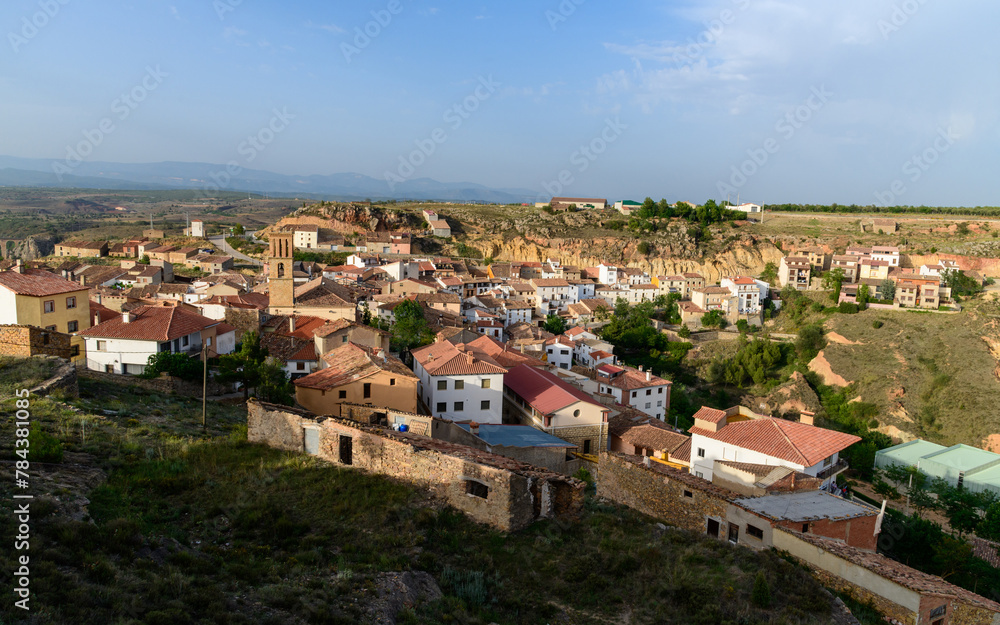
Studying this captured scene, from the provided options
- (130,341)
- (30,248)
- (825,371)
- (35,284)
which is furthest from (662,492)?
(30,248)

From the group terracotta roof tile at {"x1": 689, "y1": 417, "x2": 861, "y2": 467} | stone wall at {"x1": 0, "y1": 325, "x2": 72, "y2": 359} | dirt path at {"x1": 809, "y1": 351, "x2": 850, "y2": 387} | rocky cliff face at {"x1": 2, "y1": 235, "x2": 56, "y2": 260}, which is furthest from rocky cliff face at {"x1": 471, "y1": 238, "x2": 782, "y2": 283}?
stone wall at {"x1": 0, "y1": 325, "x2": 72, "y2": 359}

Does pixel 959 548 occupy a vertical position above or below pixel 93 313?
below

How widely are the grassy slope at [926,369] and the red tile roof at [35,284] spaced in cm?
4818

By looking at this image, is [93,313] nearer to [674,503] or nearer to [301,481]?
[301,481]

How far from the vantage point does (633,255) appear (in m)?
84.5

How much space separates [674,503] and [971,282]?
2685 inches

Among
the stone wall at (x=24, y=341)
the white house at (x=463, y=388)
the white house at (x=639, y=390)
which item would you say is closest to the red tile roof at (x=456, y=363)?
the white house at (x=463, y=388)

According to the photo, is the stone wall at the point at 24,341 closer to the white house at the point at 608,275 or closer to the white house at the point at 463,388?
the white house at the point at 463,388

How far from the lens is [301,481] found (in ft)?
35.7

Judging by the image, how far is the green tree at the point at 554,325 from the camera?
54.5 meters

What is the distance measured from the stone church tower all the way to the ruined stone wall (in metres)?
25.7

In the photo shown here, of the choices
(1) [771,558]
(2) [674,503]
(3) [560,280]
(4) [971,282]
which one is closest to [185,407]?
(2) [674,503]

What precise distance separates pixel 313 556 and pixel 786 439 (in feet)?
58.3

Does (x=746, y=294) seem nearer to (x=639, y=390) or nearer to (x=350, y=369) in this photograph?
(x=639, y=390)
